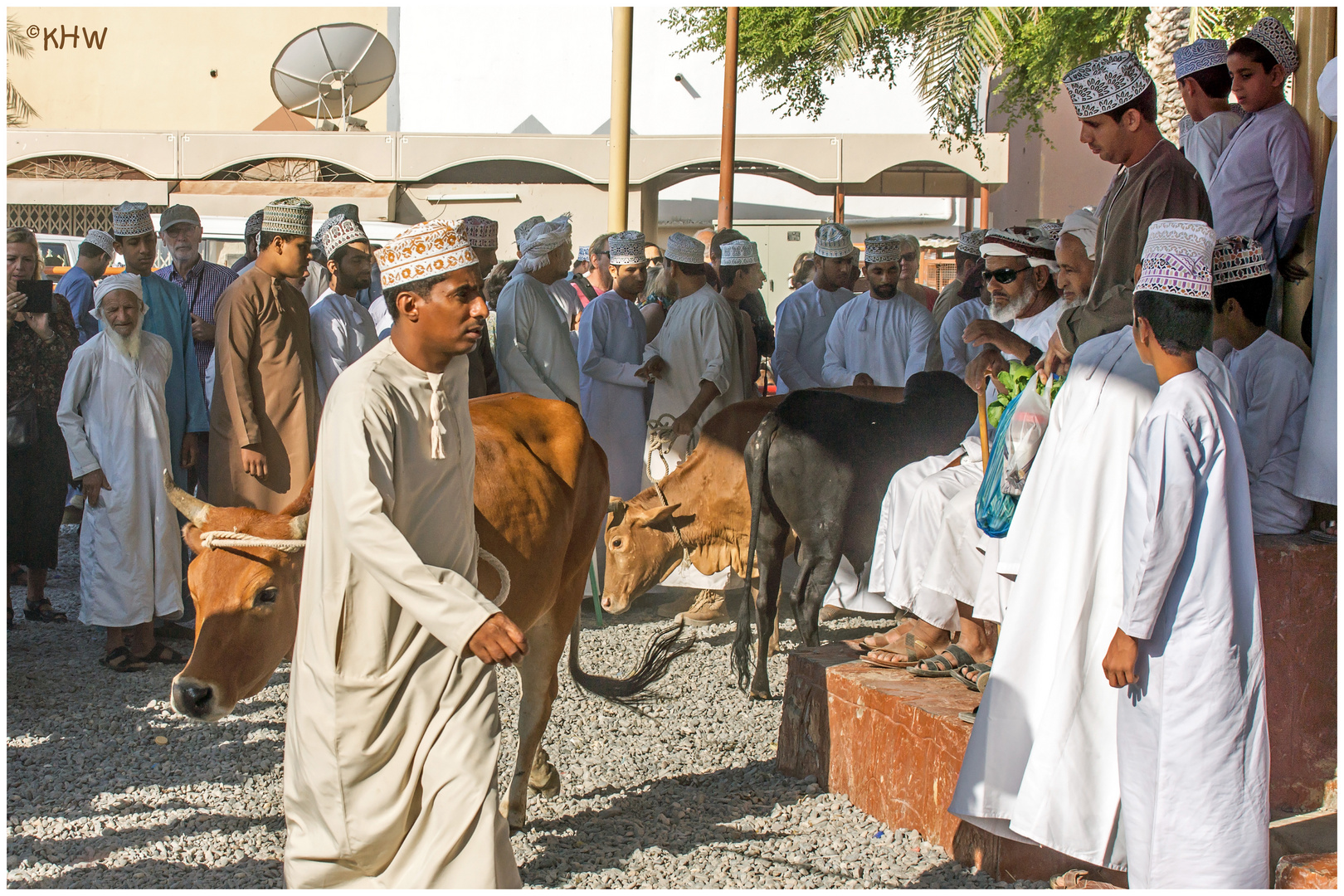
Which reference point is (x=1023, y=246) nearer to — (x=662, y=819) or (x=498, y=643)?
(x=662, y=819)

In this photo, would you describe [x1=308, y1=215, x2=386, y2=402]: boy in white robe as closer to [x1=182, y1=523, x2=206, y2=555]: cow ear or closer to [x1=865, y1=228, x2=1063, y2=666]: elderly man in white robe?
[x1=865, y1=228, x2=1063, y2=666]: elderly man in white robe

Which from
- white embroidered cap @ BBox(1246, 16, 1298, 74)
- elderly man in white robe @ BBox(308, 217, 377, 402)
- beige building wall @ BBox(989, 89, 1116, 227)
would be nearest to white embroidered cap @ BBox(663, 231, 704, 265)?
elderly man in white robe @ BBox(308, 217, 377, 402)

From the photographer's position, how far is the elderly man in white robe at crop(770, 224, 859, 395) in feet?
28.9

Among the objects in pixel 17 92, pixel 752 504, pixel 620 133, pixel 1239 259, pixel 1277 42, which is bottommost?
pixel 752 504

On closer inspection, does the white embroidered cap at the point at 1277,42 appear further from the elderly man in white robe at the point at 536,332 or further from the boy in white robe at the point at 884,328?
the elderly man in white robe at the point at 536,332

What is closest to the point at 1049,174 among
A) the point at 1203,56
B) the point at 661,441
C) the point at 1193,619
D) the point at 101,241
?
the point at 661,441

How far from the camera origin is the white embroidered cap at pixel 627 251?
8703 mm

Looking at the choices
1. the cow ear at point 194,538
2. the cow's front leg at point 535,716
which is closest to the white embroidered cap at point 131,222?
the cow's front leg at point 535,716

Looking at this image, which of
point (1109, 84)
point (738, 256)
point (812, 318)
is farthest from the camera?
point (812, 318)

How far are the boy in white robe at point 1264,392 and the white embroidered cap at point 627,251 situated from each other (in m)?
5.11

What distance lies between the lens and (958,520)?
5.12 metres

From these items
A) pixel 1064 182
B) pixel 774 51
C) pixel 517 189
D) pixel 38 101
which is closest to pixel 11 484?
pixel 774 51

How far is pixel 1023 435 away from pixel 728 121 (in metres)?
10.9

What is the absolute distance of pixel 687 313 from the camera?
793 cm
